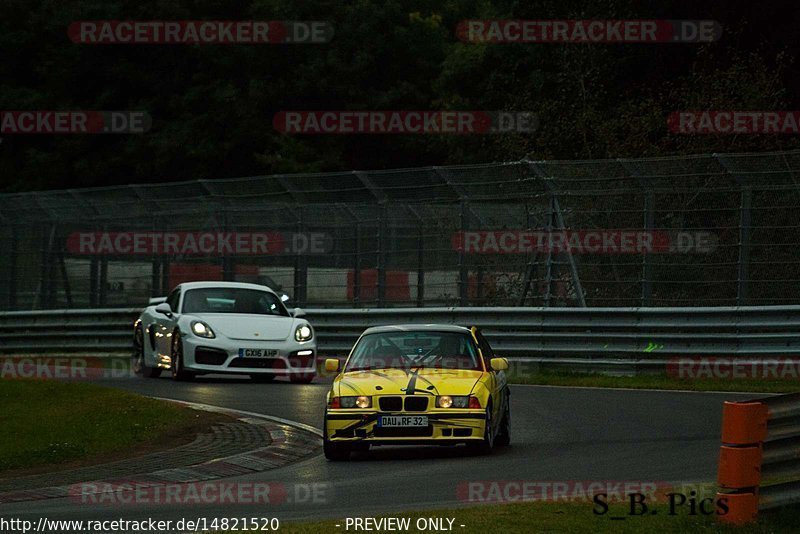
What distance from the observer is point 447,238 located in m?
26.2

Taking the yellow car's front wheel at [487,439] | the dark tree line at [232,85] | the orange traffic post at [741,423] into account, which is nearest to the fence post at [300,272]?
the yellow car's front wheel at [487,439]

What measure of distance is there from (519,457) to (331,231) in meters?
14.8

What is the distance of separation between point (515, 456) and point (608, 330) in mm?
9821

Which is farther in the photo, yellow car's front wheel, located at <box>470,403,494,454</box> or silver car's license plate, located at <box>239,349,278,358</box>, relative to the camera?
silver car's license plate, located at <box>239,349,278,358</box>

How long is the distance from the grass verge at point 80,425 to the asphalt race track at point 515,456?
→ 121 centimetres

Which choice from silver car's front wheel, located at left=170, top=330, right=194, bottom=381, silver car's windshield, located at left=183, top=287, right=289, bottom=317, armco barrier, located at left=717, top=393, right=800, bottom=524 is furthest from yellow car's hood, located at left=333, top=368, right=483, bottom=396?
silver car's windshield, located at left=183, top=287, right=289, bottom=317

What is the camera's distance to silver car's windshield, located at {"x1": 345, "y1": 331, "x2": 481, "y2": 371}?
47.6ft

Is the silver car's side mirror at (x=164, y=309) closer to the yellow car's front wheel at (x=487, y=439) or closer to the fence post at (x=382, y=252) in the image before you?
the fence post at (x=382, y=252)

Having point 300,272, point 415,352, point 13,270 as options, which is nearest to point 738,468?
point 415,352

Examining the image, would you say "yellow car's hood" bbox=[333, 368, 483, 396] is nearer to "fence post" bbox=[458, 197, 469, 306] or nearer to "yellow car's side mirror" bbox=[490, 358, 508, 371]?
"yellow car's side mirror" bbox=[490, 358, 508, 371]

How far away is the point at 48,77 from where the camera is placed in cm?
6147

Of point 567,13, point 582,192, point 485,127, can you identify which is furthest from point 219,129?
point 582,192

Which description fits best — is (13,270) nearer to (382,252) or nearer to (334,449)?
(382,252)

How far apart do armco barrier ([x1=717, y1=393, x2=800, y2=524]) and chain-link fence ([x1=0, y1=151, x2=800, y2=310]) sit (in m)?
11.9
